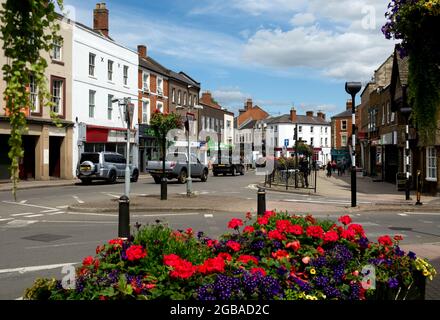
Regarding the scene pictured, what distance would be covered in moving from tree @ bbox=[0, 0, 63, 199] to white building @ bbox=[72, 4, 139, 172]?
32274 millimetres

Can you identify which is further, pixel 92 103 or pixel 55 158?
pixel 92 103

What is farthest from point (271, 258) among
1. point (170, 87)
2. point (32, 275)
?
point (170, 87)

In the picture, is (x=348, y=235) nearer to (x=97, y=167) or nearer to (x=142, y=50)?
(x=97, y=167)

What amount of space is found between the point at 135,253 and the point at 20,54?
80.8 inches

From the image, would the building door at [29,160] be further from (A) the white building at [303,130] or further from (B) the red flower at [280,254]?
(A) the white building at [303,130]

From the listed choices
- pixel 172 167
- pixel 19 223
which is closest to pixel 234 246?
pixel 19 223

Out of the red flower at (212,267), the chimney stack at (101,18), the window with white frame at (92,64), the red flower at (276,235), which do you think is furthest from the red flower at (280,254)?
the chimney stack at (101,18)

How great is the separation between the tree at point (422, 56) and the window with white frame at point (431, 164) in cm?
1917

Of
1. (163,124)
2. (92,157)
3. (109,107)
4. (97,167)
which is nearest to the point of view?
(163,124)

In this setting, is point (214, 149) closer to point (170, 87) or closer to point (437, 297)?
point (170, 87)

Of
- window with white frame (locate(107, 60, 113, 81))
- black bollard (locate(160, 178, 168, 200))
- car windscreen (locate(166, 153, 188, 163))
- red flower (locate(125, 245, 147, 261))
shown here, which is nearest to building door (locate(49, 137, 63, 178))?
car windscreen (locate(166, 153, 188, 163))

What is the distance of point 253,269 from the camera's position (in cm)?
369

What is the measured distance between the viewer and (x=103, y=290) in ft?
10.8

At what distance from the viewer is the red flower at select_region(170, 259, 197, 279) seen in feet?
11.3
